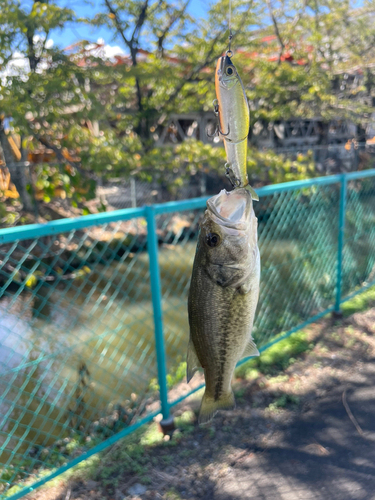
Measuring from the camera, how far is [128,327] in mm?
3338

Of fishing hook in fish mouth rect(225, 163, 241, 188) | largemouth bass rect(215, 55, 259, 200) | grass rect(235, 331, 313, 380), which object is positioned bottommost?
grass rect(235, 331, 313, 380)

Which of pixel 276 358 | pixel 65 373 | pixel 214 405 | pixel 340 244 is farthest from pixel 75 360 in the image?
pixel 214 405

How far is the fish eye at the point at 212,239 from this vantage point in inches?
50.9

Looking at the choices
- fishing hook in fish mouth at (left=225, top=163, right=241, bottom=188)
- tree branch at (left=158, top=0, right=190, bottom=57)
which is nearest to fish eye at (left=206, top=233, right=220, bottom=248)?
fishing hook in fish mouth at (left=225, top=163, right=241, bottom=188)

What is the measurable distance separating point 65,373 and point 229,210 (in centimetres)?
455

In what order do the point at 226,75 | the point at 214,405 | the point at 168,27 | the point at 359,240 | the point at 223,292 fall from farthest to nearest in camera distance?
the point at 168,27 < the point at 359,240 < the point at 214,405 < the point at 223,292 < the point at 226,75

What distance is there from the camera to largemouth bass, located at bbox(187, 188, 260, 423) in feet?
4.14

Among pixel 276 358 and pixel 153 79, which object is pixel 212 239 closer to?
pixel 276 358

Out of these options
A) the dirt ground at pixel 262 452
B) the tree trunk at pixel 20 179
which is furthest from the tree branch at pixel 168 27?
the dirt ground at pixel 262 452

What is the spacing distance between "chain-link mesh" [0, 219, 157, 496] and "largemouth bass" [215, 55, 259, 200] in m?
1.75

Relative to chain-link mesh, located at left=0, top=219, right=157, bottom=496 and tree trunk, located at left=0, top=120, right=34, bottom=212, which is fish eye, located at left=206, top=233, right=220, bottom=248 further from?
tree trunk, located at left=0, top=120, right=34, bottom=212

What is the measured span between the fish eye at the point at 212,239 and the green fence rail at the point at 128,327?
4.36ft

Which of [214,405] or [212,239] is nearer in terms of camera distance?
[212,239]

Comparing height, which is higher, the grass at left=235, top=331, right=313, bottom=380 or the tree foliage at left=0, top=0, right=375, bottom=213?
the tree foliage at left=0, top=0, right=375, bottom=213
